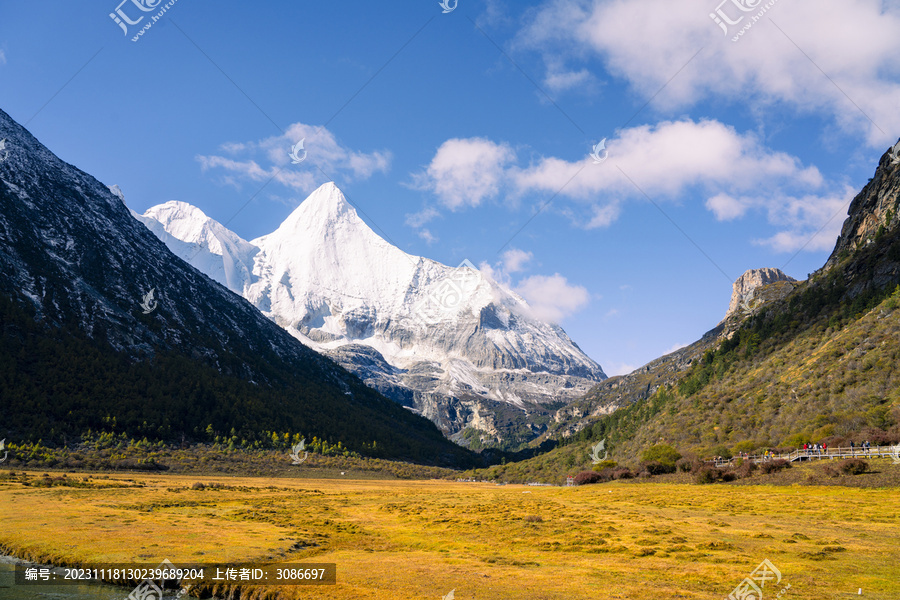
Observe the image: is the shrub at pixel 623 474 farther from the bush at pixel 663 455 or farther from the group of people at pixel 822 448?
the group of people at pixel 822 448

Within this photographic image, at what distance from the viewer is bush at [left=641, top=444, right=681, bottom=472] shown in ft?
346

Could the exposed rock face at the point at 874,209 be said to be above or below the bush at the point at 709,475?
above

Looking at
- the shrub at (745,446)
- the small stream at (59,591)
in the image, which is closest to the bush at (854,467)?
the shrub at (745,446)

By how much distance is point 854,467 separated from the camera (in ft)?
219

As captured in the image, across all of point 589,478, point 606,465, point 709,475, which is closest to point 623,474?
point 589,478

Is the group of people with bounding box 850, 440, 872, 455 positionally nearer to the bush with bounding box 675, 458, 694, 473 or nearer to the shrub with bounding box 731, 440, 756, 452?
the shrub with bounding box 731, 440, 756, 452

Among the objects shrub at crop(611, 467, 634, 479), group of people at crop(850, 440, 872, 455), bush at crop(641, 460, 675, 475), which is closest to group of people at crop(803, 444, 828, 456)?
group of people at crop(850, 440, 872, 455)

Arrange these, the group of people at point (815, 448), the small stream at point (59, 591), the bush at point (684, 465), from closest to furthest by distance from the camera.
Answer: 1. the small stream at point (59, 591)
2. the group of people at point (815, 448)
3. the bush at point (684, 465)

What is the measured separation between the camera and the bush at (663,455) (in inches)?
4153

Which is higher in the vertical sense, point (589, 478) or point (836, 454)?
point (836, 454)

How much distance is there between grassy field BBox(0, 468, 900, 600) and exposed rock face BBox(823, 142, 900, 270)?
11873 cm

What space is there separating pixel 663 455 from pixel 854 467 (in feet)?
149

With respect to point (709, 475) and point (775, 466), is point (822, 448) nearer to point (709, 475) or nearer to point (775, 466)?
point (775, 466)

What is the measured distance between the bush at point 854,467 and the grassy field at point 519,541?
482 centimetres
